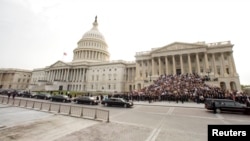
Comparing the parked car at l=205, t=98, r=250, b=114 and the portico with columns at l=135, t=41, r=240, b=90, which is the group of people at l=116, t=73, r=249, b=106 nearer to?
the portico with columns at l=135, t=41, r=240, b=90

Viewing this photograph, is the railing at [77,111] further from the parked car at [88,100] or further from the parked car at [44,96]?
the parked car at [44,96]

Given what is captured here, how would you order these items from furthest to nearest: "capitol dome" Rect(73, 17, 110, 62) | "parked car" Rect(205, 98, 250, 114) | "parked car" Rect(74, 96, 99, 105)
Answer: "capitol dome" Rect(73, 17, 110, 62), "parked car" Rect(74, 96, 99, 105), "parked car" Rect(205, 98, 250, 114)

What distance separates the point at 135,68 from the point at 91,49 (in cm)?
3496

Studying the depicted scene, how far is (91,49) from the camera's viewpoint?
3083 inches

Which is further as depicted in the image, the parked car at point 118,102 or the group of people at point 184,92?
the group of people at point 184,92

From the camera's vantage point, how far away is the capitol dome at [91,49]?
78375 mm

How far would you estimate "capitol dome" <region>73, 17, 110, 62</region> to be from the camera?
78.4 metres

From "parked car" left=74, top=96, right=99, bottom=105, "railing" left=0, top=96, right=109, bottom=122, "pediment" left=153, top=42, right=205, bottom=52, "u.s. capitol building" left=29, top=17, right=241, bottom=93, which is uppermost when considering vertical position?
"pediment" left=153, top=42, right=205, bottom=52

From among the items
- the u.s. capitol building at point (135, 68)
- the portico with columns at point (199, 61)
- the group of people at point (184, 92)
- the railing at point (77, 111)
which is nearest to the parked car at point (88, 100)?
the railing at point (77, 111)

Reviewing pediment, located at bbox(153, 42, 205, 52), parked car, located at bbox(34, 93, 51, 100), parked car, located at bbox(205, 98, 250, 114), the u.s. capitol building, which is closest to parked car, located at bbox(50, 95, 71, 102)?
parked car, located at bbox(34, 93, 51, 100)

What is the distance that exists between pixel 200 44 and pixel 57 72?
7577 cm

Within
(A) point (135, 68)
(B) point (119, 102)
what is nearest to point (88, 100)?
(B) point (119, 102)

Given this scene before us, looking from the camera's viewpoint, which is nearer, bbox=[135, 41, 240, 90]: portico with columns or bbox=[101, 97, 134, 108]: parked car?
bbox=[101, 97, 134, 108]: parked car

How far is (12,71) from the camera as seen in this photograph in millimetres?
91625
